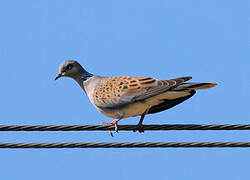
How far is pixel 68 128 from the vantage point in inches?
283

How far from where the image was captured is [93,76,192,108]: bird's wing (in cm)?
866

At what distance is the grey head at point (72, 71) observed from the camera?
34.2 feet

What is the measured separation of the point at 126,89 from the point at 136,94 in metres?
0.30

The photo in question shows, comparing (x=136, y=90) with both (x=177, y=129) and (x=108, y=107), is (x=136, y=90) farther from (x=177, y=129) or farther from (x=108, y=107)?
(x=177, y=129)

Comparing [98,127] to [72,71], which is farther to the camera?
[72,71]

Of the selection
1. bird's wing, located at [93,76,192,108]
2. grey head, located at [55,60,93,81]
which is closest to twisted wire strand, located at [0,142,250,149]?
bird's wing, located at [93,76,192,108]

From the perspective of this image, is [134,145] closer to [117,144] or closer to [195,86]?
[117,144]

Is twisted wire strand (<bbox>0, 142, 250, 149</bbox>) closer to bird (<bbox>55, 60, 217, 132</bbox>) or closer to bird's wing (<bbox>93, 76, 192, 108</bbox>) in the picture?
bird (<bbox>55, 60, 217, 132</bbox>)

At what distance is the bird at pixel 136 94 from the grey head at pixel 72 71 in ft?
1.48

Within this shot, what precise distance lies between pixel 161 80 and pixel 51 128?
2.49 m

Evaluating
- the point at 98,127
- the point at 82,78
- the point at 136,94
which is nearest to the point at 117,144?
the point at 98,127

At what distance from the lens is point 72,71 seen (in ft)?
34.3

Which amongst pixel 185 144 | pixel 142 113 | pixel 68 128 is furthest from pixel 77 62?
pixel 185 144

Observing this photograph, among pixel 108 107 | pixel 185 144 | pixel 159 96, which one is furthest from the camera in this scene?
pixel 108 107
